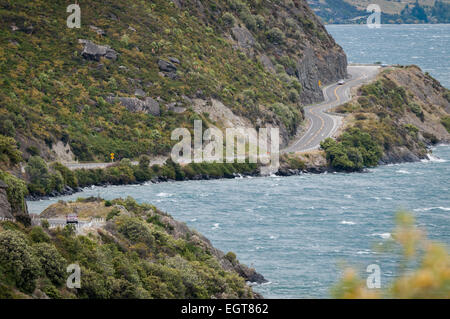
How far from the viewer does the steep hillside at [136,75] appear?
105625 mm

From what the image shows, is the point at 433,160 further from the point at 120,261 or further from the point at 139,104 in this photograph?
the point at 120,261

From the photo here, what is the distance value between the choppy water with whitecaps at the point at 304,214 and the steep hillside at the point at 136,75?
48.1 ft

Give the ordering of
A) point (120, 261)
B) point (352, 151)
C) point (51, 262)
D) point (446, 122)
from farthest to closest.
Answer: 1. point (446, 122)
2. point (352, 151)
3. point (120, 261)
4. point (51, 262)

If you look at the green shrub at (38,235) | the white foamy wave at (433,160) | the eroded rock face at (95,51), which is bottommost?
the white foamy wave at (433,160)

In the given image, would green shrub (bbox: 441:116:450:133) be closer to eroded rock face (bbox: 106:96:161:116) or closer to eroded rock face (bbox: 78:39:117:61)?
eroded rock face (bbox: 106:96:161:116)

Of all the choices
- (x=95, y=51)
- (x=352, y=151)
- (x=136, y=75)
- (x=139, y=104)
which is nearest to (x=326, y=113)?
(x=352, y=151)

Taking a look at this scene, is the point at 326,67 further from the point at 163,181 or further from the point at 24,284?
the point at 24,284

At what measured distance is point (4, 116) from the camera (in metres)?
94.2

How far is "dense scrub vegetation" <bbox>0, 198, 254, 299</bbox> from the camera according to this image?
39.3 m

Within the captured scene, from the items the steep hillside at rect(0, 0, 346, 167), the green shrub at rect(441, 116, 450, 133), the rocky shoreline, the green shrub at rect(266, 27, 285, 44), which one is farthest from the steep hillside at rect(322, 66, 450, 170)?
the green shrub at rect(266, 27, 285, 44)

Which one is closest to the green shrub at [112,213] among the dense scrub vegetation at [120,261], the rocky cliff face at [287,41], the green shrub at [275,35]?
the dense scrub vegetation at [120,261]

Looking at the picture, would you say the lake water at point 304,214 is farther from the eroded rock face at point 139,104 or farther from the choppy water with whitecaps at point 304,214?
the eroded rock face at point 139,104

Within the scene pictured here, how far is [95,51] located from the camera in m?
122

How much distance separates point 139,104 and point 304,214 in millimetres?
40745
